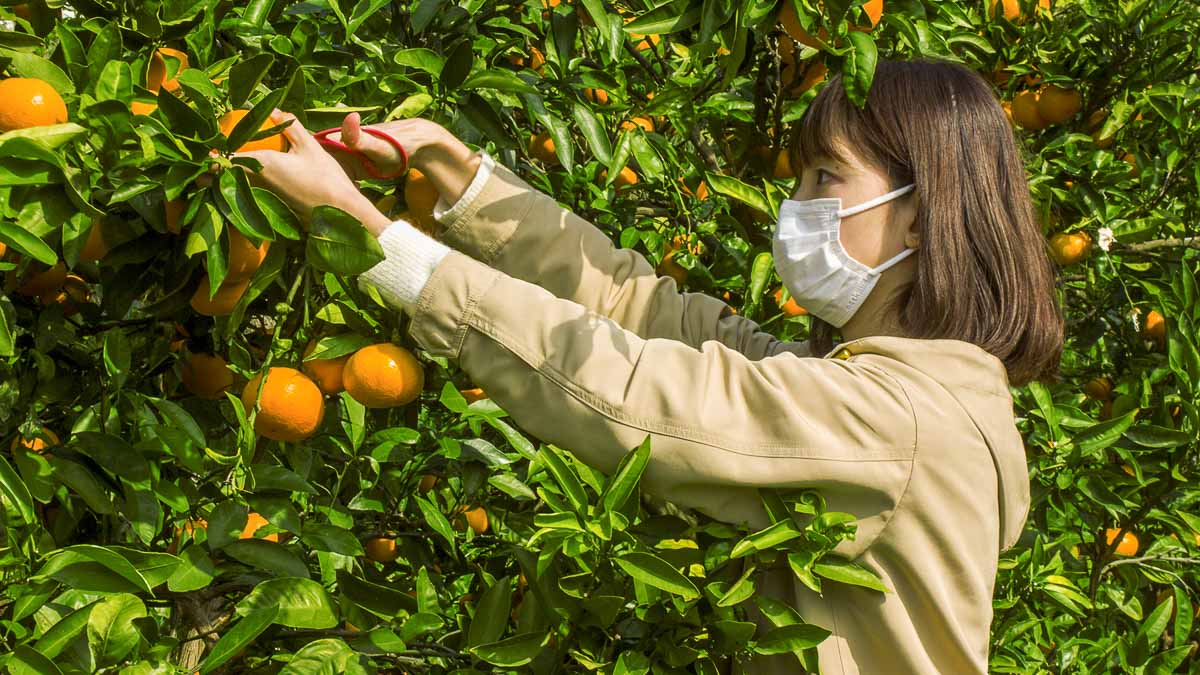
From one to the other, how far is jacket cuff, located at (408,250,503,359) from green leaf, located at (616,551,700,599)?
0.95 ft

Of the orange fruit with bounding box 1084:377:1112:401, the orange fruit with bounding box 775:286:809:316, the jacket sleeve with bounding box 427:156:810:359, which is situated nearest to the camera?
the jacket sleeve with bounding box 427:156:810:359

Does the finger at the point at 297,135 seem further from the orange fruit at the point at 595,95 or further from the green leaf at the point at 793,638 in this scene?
the orange fruit at the point at 595,95

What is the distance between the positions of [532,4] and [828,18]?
0.74 meters

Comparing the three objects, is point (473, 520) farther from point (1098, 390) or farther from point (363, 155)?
point (1098, 390)

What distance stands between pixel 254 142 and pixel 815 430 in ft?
2.14

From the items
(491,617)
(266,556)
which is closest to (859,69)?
(491,617)

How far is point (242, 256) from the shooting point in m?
1.43

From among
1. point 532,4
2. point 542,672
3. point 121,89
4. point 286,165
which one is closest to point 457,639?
point 542,672

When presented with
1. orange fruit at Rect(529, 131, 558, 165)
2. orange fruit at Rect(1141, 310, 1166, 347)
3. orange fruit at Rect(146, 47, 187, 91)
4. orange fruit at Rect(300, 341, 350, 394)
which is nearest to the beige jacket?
orange fruit at Rect(300, 341, 350, 394)

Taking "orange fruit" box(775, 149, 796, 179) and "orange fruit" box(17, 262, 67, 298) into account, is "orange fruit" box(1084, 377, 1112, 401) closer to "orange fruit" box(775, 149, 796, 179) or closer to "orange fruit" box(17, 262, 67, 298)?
"orange fruit" box(775, 149, 796, 179)

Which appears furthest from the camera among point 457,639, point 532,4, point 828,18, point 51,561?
point 532,4

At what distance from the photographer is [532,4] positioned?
2.23 m

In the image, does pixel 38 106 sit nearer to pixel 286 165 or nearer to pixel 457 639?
pixel 286 165

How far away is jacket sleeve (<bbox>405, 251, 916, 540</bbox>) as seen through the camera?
56.0 inches
